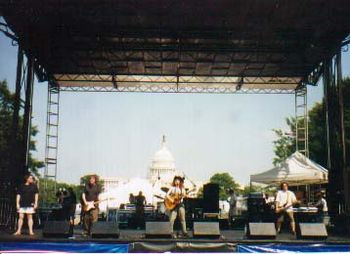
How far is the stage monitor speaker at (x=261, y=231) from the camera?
36.7ft

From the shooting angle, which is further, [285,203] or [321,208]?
[321,208]

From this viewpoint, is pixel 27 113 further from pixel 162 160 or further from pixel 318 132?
pixel 162 160

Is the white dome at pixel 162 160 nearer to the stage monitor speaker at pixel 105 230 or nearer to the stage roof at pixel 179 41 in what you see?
the stage roof at pixel 179 41

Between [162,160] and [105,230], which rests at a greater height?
[162,160]

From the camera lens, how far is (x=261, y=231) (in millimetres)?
11266

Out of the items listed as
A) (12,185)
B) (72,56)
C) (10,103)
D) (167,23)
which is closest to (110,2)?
(167,23)

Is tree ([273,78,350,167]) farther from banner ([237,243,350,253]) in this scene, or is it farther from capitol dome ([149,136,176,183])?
capitol dome ([149,136,176,183])

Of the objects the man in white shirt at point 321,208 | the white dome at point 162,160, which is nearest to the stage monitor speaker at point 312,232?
the man in white shirt at point 321,208

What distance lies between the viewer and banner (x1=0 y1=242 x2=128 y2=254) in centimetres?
1022

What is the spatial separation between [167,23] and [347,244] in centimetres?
878

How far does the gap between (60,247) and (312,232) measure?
5.71 m

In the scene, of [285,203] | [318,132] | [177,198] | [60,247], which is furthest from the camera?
[318,132]

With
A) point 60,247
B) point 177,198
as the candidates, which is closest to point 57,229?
point 60,247

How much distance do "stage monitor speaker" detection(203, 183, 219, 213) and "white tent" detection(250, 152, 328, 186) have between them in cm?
168
